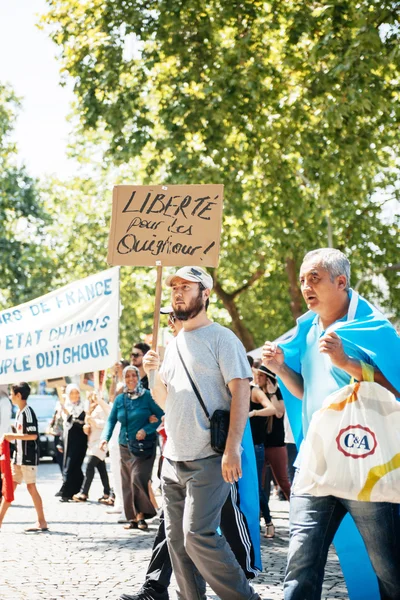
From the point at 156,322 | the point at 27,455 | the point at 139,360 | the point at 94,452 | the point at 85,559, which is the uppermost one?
the point at 139,360

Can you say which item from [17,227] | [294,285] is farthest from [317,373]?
[17,227]

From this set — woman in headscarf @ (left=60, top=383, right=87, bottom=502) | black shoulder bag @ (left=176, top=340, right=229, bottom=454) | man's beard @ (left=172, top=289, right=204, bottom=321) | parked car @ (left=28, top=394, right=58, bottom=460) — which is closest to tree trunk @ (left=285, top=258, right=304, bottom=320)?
parked car @ (left=28, top=394, right=58, bottom=460)

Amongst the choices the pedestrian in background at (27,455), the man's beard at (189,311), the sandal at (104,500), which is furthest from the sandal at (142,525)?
the man's beard at (189,311)

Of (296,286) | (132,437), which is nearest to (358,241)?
(296,286)

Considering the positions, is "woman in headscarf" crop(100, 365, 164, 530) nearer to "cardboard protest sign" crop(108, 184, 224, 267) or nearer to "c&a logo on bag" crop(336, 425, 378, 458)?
"cardboard protest sign" crop(108, 184, 224, 267)

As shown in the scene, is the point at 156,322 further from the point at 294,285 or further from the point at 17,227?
the point at 17,227

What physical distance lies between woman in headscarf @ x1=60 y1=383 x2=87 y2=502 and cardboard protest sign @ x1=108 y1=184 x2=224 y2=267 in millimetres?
8753

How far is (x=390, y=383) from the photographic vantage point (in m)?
4.66

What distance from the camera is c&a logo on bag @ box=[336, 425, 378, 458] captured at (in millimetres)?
4512

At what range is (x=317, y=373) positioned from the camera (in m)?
4.98

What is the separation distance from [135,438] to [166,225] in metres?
5.15

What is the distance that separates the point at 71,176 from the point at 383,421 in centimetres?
3615

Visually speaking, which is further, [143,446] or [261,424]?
[143,446]

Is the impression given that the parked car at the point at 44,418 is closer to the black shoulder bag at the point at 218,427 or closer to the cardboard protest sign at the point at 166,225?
the cardboard protest sign at the point at 166,225
